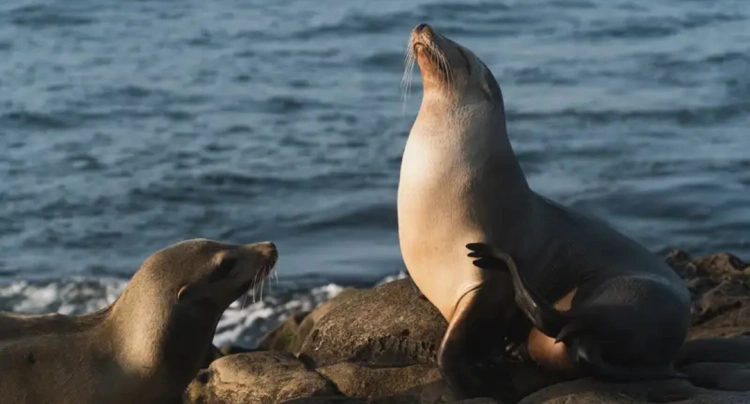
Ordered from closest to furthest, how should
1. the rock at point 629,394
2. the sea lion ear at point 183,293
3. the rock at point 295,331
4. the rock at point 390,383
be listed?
the rock at point 629,394 < the sea lion ear at point 183,293 < the rock at point 390,383 < the rock at point 295,331

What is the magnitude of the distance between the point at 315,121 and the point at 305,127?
421 millimetres

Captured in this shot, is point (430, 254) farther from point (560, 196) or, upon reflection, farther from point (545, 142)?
point (545, 142)

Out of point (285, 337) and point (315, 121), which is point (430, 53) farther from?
point (315, 121)

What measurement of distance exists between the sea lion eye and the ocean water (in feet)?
16.6

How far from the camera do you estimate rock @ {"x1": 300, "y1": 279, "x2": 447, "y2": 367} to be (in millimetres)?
7648

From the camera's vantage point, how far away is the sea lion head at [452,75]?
7.60m

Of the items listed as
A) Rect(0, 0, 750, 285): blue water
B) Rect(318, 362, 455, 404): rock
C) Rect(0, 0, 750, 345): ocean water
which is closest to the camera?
Answer: Rect(318, 362, 455, 404): rock

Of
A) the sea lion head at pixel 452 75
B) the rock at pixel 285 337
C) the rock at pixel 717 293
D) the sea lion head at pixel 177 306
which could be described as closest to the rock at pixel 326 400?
the sea lion head at pixel 177 306

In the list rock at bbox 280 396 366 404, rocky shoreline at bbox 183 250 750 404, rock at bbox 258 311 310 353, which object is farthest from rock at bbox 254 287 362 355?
rock at bbox 280 396 366 404

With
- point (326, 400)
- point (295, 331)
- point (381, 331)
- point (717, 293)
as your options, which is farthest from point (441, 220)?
point (295, 331)

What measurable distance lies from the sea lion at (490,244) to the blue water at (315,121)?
223 inches

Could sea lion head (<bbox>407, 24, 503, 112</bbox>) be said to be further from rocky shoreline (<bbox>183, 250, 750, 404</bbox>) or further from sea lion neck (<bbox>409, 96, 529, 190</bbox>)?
rocky shoreline (<bbox>183, 250, 750, 404</bbox>)

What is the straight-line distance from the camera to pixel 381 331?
25.6 feet

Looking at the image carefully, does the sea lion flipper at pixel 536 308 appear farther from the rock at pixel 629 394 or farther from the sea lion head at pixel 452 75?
the sea lion head at pixel 452 75
